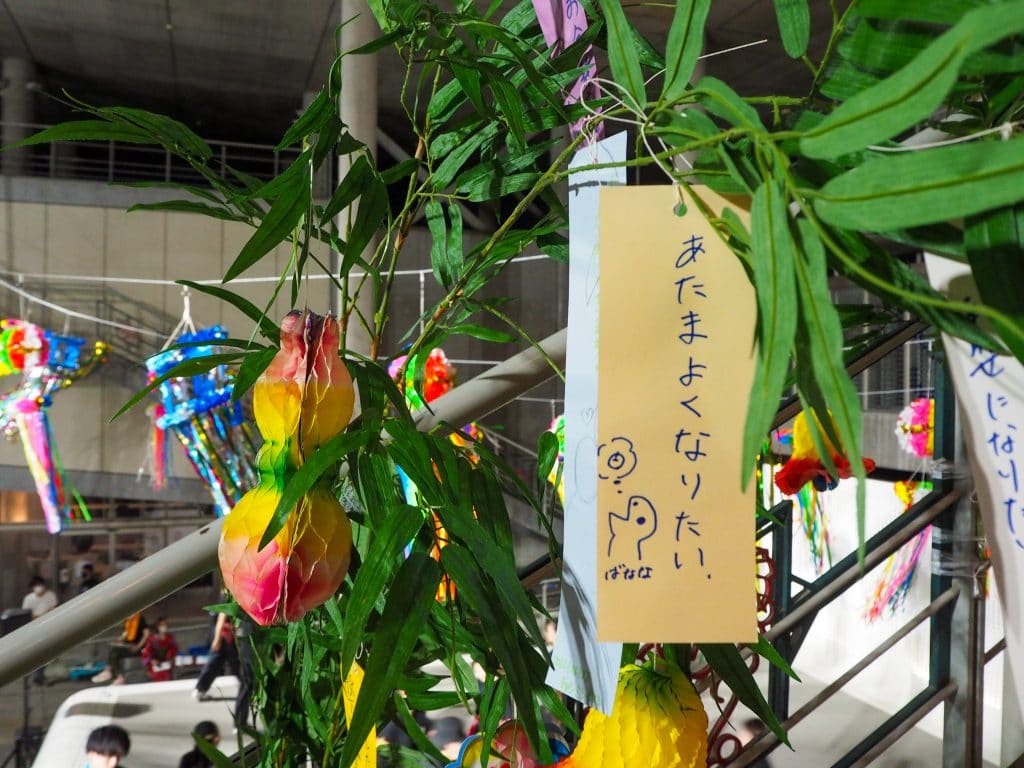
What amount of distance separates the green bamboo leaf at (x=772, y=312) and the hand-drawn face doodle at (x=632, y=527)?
158 millimetres

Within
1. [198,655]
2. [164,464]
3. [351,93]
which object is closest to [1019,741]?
[351,93]

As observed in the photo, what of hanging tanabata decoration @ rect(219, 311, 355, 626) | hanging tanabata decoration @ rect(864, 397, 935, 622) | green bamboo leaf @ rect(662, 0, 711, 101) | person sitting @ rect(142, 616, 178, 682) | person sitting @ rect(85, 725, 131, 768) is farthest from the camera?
person sitting @ rect(142, 616, 178, 682)

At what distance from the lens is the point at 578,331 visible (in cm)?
46

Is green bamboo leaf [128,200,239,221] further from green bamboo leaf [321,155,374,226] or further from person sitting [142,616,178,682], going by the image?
person sitting [142,616,178,682]

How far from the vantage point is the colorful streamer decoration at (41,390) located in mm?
4641

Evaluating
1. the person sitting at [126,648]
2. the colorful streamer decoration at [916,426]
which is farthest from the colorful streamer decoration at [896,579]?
the person sitting at [126,648]

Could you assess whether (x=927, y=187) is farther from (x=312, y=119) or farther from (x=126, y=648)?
(x=126, y=648)

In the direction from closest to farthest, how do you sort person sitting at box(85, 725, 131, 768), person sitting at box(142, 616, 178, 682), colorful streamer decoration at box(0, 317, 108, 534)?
person sitting at box(85, 725, 131, 768) → person sitting at box(142, 616, 178, 682) → colorful streamer decoration at box(0, 317, 108, 534)

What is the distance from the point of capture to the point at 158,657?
3.83 m

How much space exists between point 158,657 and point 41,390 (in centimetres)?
190

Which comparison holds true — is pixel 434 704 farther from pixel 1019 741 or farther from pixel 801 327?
pixel 1019 741

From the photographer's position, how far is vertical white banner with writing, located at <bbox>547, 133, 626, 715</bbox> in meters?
0.45

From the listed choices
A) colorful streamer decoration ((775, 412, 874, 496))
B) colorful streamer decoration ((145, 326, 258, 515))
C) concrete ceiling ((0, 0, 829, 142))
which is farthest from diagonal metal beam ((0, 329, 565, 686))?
concrete ceiling ((0, 0, 829, 142))

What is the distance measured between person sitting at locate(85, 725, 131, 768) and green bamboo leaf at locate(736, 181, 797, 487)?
243cm
